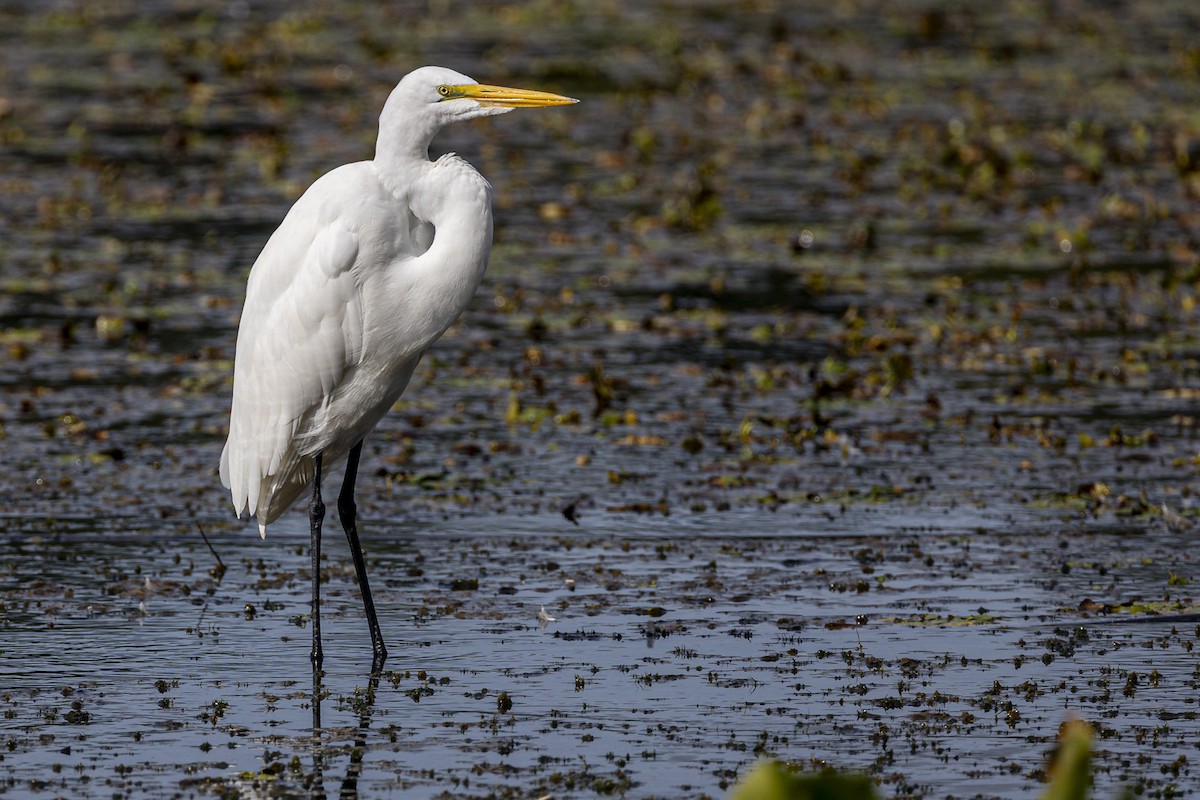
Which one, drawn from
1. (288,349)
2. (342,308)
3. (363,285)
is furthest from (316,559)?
(363,285)

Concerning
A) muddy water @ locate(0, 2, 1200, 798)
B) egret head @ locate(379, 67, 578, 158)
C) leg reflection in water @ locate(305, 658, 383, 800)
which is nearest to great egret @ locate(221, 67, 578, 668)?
egret head @ locate(379, 67, 578, 158)

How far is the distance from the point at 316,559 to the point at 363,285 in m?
1.04

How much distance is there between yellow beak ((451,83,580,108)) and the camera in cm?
684

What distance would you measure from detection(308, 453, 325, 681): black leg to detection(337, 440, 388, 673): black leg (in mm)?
122

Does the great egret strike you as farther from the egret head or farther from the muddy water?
the muddy water

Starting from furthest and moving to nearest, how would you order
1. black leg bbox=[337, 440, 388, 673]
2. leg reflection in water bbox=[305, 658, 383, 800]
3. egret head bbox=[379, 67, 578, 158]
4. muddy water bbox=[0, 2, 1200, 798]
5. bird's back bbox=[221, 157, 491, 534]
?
1. black leg bbox=[337, 440, 388, 673]
2. egret head bbox=[379, 67, 578, 158]
3. bird's back bbox=[221, 157, 491, 534]
4. muddy water bbox=[0, 2, 1200, 798]
5. leg reflection in water bbox=[305, 658, 383, 800]

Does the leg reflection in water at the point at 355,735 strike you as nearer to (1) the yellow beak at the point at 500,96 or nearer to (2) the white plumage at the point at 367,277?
(2) the white plumage at the point at 367,277

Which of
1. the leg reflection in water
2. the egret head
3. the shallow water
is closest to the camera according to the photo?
the leg reflection in water

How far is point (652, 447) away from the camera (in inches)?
388

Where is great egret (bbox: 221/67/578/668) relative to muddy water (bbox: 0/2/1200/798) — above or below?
above

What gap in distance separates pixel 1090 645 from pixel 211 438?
4937mm

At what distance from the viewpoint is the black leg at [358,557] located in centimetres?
691

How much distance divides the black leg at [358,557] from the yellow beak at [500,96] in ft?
4.73

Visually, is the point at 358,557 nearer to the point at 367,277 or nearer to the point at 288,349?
the point at 288,349
